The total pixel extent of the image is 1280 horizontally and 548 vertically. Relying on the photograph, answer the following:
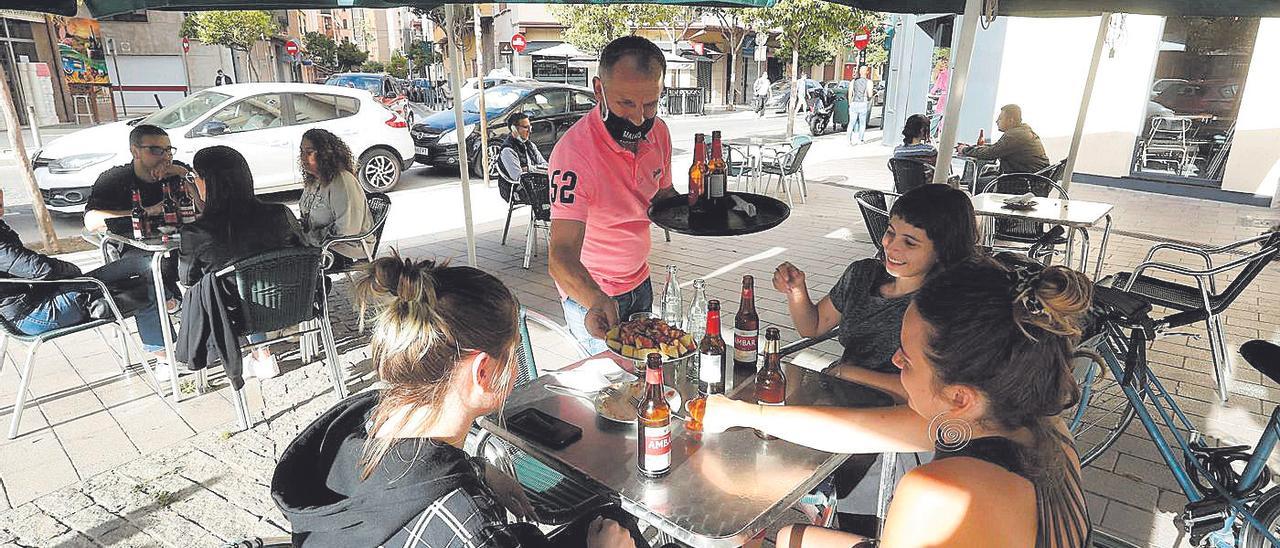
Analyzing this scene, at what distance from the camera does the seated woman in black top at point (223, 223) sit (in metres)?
3.44

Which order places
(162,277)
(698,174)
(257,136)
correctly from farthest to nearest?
(257,136) < (162,277) < (698,174)

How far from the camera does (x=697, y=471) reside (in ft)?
5.55

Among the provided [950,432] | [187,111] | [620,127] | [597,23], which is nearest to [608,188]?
[620,127]

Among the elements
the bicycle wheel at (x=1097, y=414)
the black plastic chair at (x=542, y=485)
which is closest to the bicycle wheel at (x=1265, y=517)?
the bicycle wheel at (x=1097, y=414)

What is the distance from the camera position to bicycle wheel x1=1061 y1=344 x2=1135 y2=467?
2.70 meters

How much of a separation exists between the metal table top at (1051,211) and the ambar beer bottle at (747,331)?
2940mm

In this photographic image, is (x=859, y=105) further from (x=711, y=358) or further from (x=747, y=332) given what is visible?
(x=711, y=358)

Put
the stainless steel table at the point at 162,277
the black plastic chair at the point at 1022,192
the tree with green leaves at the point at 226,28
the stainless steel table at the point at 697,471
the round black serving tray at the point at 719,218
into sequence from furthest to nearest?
the tree with green leaves at the point at 226,28, the black plastic chair at the point at 1022,192, the stainless steel table at the point at 162,277, the round black serving tray at the point at 719,218, the stainless steel table at the point at 697,471

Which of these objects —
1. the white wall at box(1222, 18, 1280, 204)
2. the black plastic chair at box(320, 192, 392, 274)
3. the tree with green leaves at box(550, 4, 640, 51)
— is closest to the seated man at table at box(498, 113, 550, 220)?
the black plastic chair at box(320, 192, 392, 274)

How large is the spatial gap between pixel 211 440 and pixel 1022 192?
6.46 metres

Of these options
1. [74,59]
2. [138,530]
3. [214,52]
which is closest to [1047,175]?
[138,530]

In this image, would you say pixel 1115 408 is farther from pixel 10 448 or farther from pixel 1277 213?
pixel 1277 213

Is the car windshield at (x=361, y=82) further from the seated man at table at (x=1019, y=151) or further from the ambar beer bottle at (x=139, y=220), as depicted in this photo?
the seated man at table at (x=1019, y=151)

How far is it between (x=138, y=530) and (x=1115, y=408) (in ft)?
15.0
